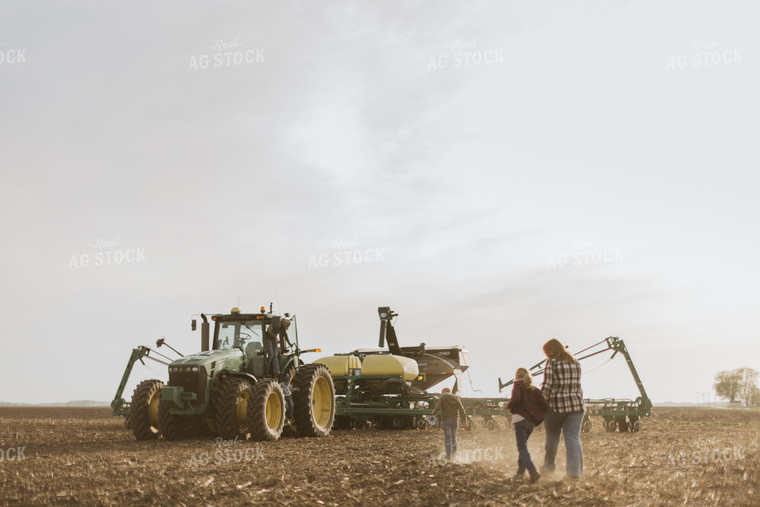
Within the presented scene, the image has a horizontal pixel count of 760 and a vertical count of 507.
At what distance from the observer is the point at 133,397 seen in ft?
58.1

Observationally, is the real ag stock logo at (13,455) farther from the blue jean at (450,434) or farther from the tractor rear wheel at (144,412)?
the blue jean at (450,434)

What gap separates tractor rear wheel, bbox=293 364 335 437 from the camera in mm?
18406

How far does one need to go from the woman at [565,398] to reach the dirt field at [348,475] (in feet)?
1.57

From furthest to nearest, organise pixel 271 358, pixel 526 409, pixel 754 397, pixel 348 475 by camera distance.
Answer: pixel 754 397, pixel 271 358, pixel 348 475, pixel 526 409

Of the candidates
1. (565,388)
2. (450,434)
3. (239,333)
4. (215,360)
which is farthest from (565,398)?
(239,333)

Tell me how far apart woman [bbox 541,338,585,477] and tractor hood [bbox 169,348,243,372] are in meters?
8.89

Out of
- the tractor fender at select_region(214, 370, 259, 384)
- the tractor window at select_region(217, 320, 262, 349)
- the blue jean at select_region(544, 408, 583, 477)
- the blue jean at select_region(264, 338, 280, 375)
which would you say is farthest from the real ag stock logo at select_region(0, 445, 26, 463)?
the blue jean at select_region(544, 408, 583, 477)

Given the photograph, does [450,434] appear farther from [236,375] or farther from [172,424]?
[172,424]

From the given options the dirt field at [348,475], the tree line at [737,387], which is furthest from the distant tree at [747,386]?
the dirt field at [348,475]

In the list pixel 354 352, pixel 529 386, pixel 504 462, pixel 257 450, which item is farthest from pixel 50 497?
pixel 354 352

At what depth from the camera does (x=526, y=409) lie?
10711 millimetres

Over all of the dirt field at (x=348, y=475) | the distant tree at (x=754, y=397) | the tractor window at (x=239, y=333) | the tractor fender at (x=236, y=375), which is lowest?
the distant tree at (x=754, y=397)

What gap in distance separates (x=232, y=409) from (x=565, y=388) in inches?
322

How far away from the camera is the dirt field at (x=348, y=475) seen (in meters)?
9.49
